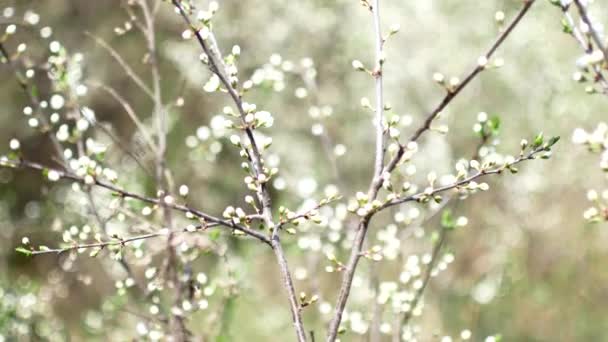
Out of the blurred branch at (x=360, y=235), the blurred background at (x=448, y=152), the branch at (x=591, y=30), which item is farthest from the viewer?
the blurred background at (x=448, y=152)

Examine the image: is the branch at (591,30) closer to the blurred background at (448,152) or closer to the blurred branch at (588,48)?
the blurred branch at (588,48)

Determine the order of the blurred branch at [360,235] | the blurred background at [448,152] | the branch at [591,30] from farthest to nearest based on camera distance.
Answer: the blurred background at [448,152]
the blurred branch at [360,235]
the branch at [591,30]

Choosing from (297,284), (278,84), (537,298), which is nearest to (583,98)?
(537,298)

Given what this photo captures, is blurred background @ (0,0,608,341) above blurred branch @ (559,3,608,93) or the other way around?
above

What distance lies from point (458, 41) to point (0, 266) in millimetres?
5957

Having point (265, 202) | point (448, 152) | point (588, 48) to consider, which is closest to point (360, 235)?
point (265, 202)

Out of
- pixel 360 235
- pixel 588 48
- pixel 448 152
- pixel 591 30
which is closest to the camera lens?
pixel 591 30

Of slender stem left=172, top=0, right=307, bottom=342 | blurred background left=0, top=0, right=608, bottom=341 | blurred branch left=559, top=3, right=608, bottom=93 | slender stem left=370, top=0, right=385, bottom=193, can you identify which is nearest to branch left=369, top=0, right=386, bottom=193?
slender stem left=370, top=0, right=385, bottom=193

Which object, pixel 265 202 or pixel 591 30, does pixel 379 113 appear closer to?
pixel 265 202

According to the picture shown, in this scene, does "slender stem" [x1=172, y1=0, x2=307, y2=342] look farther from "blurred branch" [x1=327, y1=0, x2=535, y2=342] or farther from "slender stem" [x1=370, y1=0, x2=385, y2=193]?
"slender stem" [x1=370, y1=0, x2=385, y2=193]

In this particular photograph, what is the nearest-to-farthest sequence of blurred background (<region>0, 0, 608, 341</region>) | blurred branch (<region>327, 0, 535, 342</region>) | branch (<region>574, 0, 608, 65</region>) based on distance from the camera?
branch (<region>574, 0, 608, 65</region>) < blurred branch (<region>327, 0, 535, 342</region>) < blurred background (<region>0, 0, 608, 341</region>)

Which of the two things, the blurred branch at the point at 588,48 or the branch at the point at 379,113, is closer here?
the blurred branch at the point at 588,48

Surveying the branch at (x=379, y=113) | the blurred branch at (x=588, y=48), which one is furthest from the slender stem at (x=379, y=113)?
the blurred branch at (x=588, y=48)

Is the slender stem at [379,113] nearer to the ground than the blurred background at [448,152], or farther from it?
nearer to the ground
